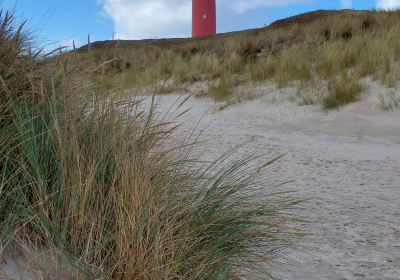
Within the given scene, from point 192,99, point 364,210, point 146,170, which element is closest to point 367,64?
point 192,99

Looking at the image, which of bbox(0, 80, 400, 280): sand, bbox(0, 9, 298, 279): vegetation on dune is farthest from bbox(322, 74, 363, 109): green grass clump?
bbox(0, 9, 298, 279): vegetation on dune

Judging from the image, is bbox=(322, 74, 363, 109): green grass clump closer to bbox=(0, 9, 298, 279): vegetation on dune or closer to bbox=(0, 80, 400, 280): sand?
bbox=(0, 80, 400, 280): sand

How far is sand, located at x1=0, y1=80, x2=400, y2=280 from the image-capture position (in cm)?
282

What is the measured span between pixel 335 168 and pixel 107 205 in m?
3.84

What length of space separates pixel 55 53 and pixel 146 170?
1461mm

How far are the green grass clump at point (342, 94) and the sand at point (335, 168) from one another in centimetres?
14

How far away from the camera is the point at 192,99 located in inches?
465

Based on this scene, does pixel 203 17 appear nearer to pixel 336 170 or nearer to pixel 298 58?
pixel 298 58

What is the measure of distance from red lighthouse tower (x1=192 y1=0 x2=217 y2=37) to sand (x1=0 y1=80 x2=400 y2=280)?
22300 mm

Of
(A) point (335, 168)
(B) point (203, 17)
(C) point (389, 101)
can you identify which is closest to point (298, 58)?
(C) point (389, 101)

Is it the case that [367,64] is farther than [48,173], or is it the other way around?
[367,64]

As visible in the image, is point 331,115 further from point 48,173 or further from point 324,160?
point 48,173

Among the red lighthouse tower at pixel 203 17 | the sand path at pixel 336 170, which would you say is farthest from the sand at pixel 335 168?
the red lighthouse tower at pixel 203 17

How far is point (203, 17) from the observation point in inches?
1299
